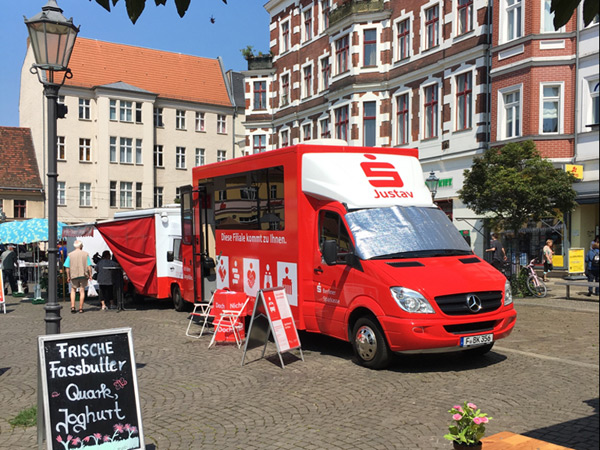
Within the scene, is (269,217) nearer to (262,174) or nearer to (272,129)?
(262,174)

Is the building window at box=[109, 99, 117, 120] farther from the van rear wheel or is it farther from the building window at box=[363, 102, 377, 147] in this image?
the van rear wheel

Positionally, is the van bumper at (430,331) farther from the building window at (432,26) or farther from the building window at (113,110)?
the building window at (113,110)

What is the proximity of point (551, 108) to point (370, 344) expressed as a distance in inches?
681

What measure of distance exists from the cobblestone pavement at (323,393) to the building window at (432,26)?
19947mm

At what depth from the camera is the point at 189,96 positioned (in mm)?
57656

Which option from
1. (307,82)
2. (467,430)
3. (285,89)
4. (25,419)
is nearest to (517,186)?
(25,419)

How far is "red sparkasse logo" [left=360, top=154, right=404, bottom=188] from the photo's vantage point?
31.0ft

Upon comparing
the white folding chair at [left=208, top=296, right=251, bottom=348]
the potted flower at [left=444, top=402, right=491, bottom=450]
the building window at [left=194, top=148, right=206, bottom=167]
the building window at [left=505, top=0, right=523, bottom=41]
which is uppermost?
the building window at [left=505, top=0, right=523, bottom=41]

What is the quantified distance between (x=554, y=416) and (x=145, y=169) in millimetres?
51195

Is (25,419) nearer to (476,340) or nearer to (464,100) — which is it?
(476,340)

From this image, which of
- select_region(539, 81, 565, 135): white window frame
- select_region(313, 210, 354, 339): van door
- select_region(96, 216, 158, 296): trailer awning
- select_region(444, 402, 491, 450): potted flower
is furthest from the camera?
select_region(539, 81, 565, 135): white window frame

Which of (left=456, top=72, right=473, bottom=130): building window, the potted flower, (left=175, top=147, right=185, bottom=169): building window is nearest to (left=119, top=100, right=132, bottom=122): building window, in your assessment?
(left=175, top=147, right=185, bottom=169): building window

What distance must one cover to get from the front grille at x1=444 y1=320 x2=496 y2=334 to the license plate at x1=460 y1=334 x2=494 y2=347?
7 cm

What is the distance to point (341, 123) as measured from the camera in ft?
108
